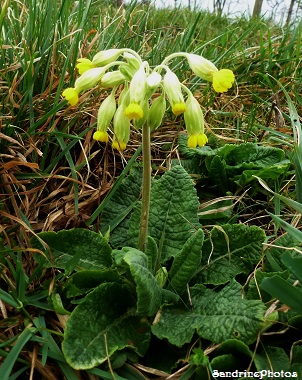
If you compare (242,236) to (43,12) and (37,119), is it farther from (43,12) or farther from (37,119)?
(43,12)

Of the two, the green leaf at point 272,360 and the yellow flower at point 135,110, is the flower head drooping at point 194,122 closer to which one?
the yellow flower at point 135,110

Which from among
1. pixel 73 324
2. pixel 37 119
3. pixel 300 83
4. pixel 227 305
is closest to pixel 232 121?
pixel 300 83

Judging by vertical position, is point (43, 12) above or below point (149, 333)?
above

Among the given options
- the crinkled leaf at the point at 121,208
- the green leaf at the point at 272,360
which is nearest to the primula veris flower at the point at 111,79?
the crinkled leaf at the point at 121,208

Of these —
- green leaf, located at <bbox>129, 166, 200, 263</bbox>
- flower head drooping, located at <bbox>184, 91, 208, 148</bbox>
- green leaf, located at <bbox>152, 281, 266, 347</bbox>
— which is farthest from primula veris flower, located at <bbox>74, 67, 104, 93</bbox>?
green leaf, located at <bbox>152, 281, 266, 347</bbox>

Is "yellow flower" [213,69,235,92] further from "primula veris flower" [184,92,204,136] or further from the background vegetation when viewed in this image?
the background vegetation
